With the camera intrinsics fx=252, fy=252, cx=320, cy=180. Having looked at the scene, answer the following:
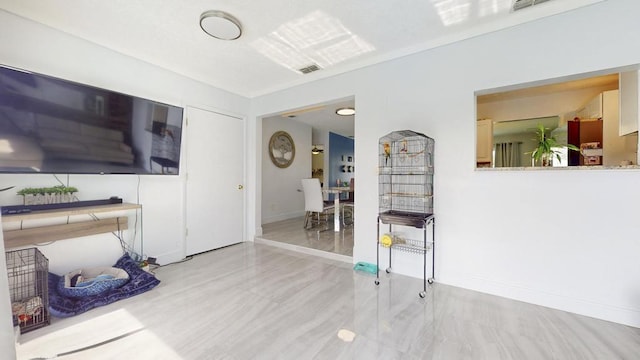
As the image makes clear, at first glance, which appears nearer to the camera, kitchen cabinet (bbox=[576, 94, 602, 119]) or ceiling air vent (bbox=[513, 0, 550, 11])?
ceiling air vent (bbox=[513, 0, 550, 11])

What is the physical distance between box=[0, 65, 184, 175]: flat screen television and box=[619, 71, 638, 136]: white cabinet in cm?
460

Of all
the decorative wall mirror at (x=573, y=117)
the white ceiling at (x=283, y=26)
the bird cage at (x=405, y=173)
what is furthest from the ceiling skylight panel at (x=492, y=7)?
the bird cage at (x=405, y=173)

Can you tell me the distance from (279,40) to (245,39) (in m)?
0.34

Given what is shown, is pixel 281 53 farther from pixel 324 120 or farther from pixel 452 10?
pixel 324 120

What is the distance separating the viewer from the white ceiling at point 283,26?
2.08 meters

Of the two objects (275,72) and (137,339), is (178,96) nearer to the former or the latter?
(275,72)

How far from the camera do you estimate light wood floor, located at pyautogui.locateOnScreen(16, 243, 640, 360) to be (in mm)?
1596

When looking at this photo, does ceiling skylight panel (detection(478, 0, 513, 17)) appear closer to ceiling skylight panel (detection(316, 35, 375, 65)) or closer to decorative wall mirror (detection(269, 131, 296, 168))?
ceiling skylight panel (detection(316, 35, 375, 65))

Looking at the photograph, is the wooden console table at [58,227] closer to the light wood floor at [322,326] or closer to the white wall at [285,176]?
the light wood floor at [322,326]

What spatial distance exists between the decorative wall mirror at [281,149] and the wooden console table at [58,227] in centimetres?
339

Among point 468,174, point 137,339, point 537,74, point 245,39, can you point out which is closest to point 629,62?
point 537,74

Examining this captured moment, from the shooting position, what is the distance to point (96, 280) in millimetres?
2287

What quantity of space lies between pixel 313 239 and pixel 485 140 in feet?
10.2

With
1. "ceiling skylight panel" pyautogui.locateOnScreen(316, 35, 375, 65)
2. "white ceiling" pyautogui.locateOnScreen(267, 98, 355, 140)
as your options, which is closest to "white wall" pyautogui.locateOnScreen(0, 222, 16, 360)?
"ceiling skylight panel" pyautogui.locateOnScreen(316, 35, 375, 65)
